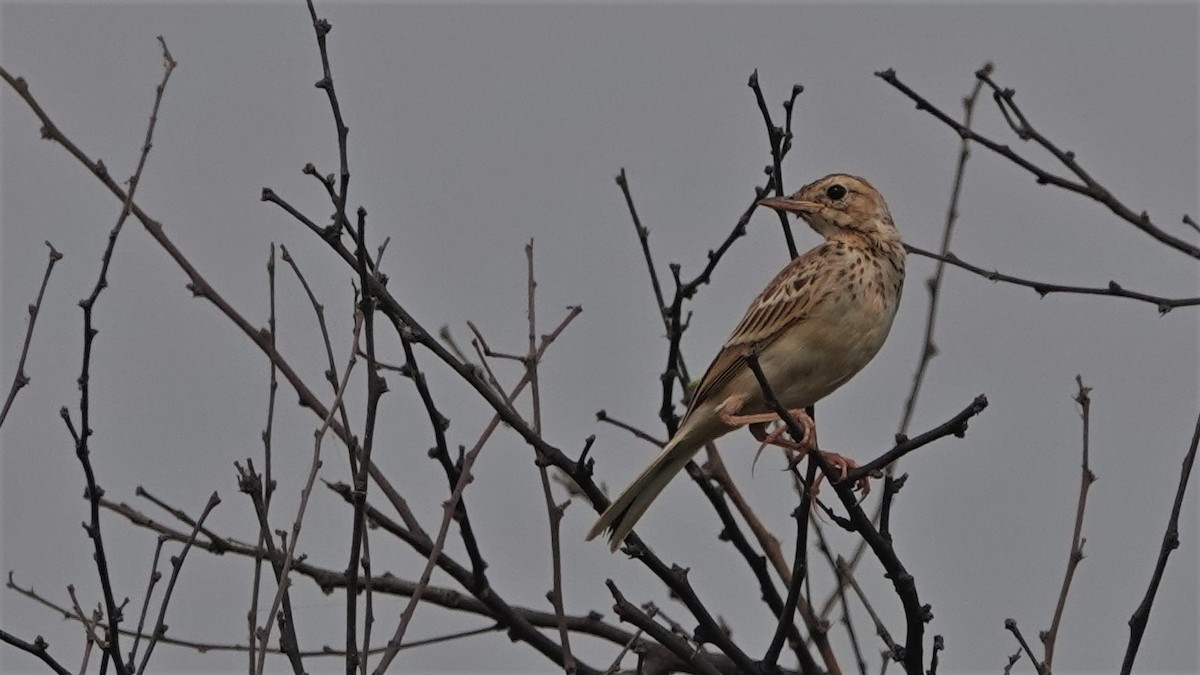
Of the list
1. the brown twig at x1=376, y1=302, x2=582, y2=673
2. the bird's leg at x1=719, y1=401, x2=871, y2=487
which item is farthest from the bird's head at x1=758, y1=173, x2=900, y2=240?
the brown twig at x1=376, y1=302, x2=582, y2=673

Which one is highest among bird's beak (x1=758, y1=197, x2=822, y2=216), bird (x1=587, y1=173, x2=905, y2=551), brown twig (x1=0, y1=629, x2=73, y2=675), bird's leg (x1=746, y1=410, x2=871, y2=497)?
bird's beak (x1=758, y1=197, x2=822, y2=216)

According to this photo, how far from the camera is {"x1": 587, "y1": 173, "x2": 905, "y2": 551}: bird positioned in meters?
6.70

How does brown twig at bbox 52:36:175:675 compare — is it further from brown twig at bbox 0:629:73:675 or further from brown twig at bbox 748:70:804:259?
brown twig at bbox 748:70:804:259

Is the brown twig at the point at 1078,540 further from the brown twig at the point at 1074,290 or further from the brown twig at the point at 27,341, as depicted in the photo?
the brown twig at the point at 27,341

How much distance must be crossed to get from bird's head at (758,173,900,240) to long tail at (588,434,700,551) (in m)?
1.50

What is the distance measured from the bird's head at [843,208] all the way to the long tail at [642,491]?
1.50 m

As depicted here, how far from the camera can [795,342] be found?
7.02m

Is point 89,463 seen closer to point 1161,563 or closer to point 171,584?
point 171,584

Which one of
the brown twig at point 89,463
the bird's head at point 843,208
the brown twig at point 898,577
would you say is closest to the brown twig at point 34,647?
the brown twig at point 89,463

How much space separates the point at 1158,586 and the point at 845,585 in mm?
1813

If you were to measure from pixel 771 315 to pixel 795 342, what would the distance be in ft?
0.77

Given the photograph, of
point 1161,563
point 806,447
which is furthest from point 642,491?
point 1161,563

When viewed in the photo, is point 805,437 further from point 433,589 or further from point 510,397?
point 433,589

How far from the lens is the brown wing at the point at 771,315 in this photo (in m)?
6.91
